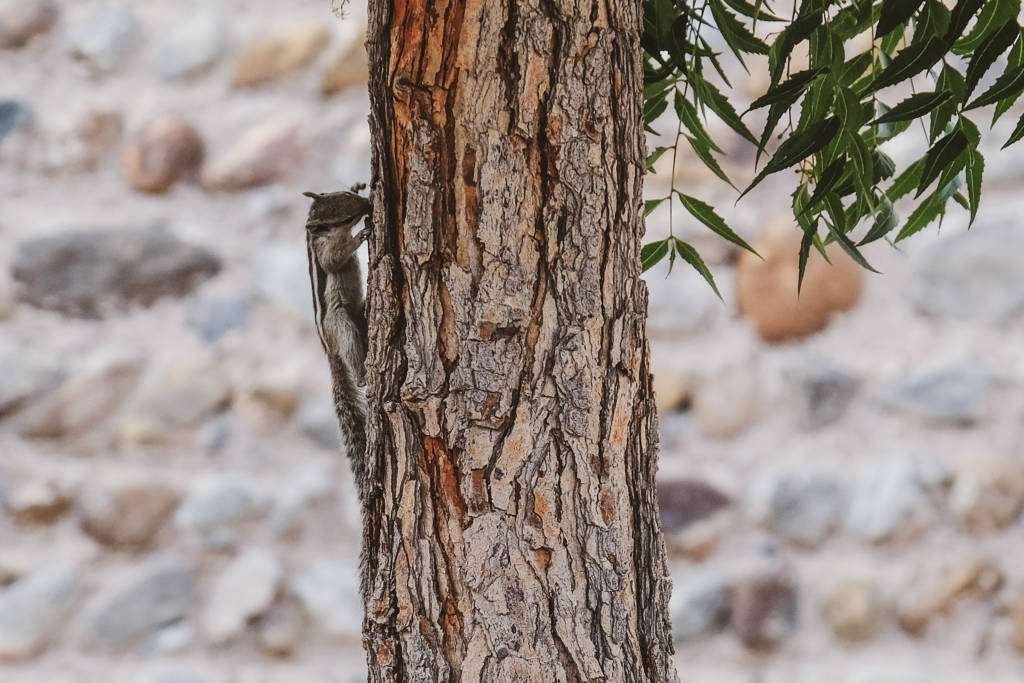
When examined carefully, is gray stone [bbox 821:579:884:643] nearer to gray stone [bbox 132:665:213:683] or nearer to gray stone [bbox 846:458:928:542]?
gray stone [bbox 846:458:928:542]

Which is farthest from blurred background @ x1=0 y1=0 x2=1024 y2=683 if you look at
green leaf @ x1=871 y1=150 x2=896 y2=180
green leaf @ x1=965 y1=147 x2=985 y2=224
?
green leaf @ x1=965 y1=147 x2=985 y2=224

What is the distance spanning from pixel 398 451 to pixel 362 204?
0.85 ft

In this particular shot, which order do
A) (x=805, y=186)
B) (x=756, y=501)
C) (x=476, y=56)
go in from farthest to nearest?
1. (x=756, y=501)
2. (x=805, y=186)
3. (x=476, y=56)

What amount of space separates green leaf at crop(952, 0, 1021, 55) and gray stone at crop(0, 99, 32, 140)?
1218 millimetres

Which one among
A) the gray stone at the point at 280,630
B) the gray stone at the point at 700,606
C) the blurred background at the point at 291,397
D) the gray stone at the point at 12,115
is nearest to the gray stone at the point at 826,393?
the blurred background at the point at 291,397

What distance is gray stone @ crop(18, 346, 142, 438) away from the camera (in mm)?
1370

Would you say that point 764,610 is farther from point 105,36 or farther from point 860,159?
point 105,36

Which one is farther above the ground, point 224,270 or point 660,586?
point 224,270

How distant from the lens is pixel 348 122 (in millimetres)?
1396

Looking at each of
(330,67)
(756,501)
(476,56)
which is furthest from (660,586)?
(330,67)

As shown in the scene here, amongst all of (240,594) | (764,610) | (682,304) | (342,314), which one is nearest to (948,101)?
(342,314)

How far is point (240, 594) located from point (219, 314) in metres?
0.37

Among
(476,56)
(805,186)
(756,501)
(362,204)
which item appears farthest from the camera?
(756,501)

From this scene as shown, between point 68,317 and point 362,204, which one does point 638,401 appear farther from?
point 68,317
